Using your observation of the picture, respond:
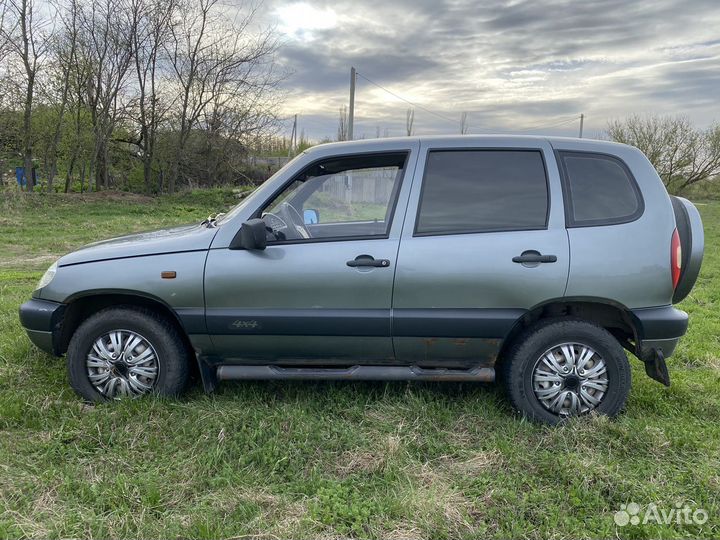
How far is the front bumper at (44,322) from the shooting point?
327 centimetres

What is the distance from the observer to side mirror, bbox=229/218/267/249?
2.98 m

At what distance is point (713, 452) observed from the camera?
9.27ft

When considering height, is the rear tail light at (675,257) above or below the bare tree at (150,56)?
below

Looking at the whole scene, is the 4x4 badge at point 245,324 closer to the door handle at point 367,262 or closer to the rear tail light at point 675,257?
the door handle at point 367,262

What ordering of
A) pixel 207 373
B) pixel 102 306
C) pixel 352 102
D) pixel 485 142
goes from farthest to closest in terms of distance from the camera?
pixel 352 102, pixel 102 306, pixel 207 373, pixel 485 142

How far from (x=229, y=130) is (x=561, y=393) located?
2076 cm

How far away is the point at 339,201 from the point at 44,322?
2.13 meters

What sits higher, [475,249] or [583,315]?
[475,249]

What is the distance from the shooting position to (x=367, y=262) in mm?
3027

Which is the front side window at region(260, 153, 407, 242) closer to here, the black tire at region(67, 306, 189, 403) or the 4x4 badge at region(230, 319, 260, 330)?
the 4x4 badge at region(230, 319, 260, 330)

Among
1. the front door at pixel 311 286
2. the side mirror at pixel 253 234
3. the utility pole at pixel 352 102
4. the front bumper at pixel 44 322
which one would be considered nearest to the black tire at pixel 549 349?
the front door at pixel 311 286

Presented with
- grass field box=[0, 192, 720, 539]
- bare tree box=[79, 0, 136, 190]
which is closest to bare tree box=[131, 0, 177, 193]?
bare tree box=[79, 0, 136, 190]

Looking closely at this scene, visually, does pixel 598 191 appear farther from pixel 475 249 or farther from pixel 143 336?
pixel 143 336

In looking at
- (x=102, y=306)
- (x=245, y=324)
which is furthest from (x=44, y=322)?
(x=245, y=324)
